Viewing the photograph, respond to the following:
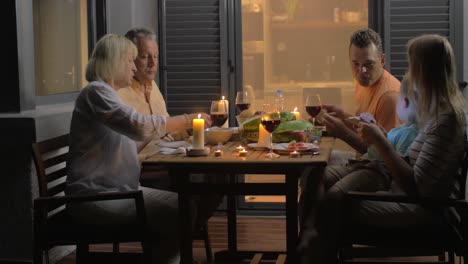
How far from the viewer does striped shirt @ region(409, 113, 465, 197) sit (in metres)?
2.77

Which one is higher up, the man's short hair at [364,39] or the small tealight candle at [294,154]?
the man's short hair at [364,39]

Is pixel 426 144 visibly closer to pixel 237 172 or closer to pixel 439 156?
pixel 439 156

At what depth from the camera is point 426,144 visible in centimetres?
280

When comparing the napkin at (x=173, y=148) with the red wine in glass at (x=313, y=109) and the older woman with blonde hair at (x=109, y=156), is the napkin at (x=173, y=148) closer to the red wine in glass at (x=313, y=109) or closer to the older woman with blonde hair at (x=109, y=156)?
the older woman with blonde hair at (x=109, y=156)

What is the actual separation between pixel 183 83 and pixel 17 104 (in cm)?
167

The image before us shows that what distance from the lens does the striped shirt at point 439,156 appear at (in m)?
2.77

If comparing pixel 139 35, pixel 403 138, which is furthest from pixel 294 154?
pixel 139 35

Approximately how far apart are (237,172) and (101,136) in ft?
2.05

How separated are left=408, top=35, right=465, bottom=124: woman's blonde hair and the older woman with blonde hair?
43.1 inches

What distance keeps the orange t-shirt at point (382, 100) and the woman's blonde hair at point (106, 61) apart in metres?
1.29

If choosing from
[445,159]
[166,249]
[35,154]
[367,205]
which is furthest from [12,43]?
[445,159]

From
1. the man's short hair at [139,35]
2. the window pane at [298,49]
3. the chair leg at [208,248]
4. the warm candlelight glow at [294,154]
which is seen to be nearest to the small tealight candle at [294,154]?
the warm candlelight glow at [294,154]

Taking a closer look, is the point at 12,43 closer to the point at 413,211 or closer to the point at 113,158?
the point at 113,158

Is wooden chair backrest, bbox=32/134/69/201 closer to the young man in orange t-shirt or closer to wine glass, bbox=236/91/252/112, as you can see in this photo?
wine glass, bbox=236/91/252/112
